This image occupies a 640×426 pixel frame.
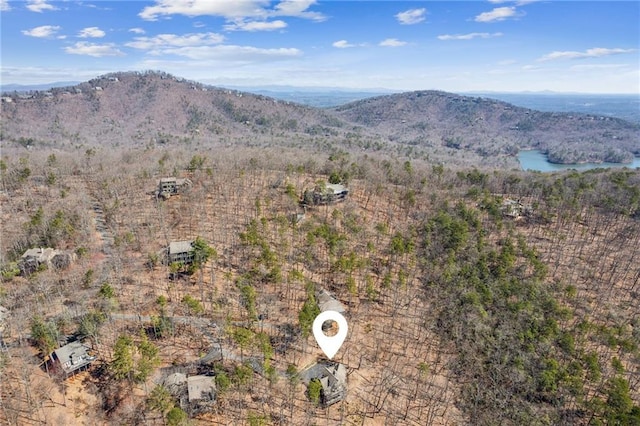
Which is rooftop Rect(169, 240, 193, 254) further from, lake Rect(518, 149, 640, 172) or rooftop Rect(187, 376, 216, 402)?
lake Rect(518, 149, 640, 172)

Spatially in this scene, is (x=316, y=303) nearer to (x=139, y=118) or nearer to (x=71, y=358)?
(x=71, y=358)

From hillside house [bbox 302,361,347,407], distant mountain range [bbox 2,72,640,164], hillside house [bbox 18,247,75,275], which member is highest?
distant mountain range [bbox 2,72,640,164]

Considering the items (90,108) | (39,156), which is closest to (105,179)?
(39,156)

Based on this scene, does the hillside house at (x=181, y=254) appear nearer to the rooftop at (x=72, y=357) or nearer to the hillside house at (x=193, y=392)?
the rooftop at (x=72, y=357)

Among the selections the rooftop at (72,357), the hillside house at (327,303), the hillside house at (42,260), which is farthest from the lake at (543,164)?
the rooftop at (72,357)

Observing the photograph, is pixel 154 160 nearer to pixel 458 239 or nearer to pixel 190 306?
pixel 190 306

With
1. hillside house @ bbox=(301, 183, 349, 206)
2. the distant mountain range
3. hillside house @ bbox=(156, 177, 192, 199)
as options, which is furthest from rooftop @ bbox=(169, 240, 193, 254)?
the distant mountain range

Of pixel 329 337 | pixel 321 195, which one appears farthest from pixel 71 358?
pixel 321 195
